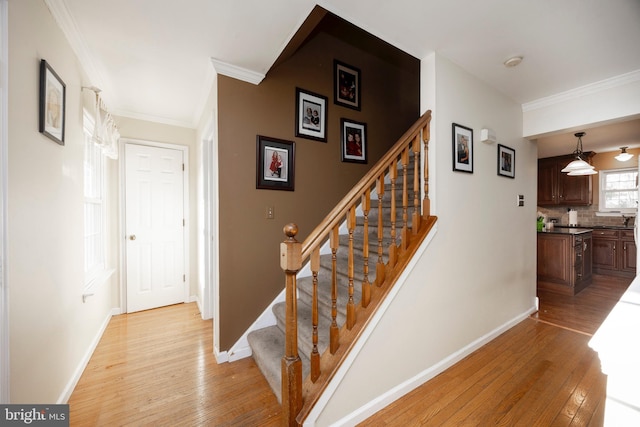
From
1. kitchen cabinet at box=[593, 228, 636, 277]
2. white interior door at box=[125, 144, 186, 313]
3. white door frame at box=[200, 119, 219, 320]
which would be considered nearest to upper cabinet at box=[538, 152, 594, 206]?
kitchen cabinet at box=[593, 228, 636, 277]

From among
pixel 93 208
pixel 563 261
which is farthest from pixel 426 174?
pixel 563 261

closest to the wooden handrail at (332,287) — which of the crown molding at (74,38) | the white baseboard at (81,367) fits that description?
the white baseboard at (81,367)

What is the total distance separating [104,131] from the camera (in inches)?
95.1

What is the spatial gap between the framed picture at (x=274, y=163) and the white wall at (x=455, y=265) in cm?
126

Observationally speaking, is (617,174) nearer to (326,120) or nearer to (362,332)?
(326,120)

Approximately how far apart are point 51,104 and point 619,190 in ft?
28.0

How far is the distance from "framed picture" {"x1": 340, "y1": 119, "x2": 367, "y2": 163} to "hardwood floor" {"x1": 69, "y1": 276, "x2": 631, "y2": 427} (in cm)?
219

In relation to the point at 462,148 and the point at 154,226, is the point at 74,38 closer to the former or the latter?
the point at 154,226

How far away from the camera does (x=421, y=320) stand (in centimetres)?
188

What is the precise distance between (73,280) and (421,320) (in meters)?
2.60

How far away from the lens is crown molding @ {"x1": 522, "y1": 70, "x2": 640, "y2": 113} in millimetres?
2234

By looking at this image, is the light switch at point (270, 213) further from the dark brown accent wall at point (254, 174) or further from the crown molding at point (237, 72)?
the crown molding at point (237, 72)

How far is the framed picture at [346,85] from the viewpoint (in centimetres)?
276

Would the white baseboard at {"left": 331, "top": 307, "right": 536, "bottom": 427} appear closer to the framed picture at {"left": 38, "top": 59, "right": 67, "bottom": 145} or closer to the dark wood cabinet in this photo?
the framed picture at {"left": 38, "top": 59, "right": 67, "bottom": 145}
